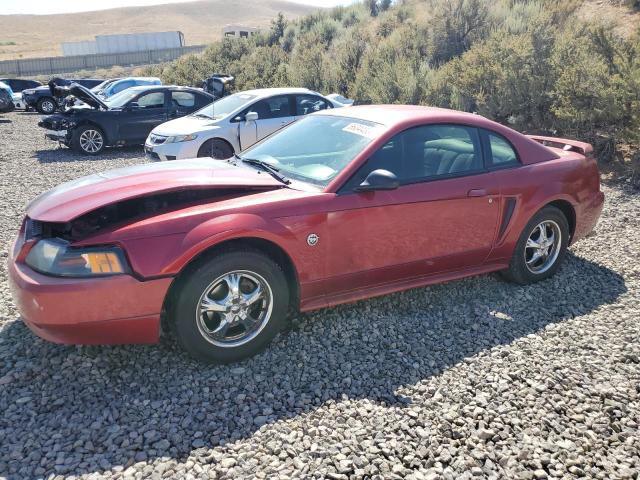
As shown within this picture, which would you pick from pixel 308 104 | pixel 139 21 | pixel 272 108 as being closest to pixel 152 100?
pixel 272 108

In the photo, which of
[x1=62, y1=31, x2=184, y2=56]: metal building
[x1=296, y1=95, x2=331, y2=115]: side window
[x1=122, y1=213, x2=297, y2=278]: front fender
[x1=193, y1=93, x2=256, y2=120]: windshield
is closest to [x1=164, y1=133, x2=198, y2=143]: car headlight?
[x1=193, y1=93, x2=256, y2=120]: windshield

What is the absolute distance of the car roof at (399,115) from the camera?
4180 mm

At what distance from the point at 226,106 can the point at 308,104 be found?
1532mm

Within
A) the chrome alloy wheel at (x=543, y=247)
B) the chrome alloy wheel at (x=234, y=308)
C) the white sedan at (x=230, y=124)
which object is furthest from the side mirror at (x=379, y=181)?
the white sedan at (x=230, y=124)

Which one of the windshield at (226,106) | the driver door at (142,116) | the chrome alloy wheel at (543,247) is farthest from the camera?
the driver door at (142,116)

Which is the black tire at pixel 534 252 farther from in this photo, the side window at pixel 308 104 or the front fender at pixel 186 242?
Answer: the side window at pixel 308 104

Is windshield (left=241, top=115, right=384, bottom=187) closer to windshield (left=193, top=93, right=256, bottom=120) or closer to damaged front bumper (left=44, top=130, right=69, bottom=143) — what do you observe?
windshield (left=193, top=93, right=256, bottom=120)

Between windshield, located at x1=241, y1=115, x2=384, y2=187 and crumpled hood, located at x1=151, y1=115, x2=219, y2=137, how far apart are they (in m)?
5.12

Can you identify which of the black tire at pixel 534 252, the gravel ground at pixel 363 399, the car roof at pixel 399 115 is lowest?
the gravel ground at pixel 363 399

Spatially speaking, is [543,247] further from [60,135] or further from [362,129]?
[60,135]

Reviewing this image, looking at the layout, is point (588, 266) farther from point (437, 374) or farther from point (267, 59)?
point (267, 59)

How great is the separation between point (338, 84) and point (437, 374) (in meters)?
14.6

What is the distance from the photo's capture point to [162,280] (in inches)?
125

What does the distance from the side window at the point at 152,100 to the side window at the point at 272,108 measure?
370 cm
